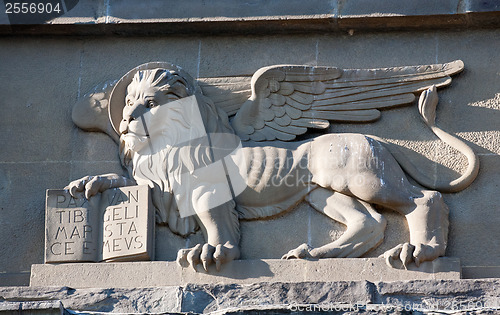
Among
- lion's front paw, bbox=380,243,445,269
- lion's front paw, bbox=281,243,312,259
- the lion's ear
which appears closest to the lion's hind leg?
lion's front paw, bbox=281,243,312,259

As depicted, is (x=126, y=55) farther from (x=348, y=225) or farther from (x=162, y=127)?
(x=348, y=225)

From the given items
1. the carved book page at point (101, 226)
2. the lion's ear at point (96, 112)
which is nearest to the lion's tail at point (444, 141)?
the carved book page at point (101, 226)

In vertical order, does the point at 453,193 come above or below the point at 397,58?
below

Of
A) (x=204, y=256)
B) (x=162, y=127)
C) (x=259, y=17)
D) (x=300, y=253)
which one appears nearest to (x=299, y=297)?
(x=300, y=253)

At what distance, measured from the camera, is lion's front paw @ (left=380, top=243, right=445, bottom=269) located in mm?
8288

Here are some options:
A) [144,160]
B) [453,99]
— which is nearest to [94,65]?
[144,160]

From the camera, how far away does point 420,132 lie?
29.3 ft

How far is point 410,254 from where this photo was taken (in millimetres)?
8297

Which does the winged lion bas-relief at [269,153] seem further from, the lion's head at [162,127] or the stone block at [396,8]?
the stone block at [396,8]

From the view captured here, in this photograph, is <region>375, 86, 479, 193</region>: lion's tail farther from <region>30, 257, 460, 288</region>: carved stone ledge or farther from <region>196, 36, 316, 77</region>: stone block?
<region>196, 36, 316, 77</region>: stone block

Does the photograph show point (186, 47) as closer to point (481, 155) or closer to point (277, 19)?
point (277, 19)

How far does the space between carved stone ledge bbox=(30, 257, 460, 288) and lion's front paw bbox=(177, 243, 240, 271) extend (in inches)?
1.6

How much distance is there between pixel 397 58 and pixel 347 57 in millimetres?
336

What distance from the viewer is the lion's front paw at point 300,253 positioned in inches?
331
